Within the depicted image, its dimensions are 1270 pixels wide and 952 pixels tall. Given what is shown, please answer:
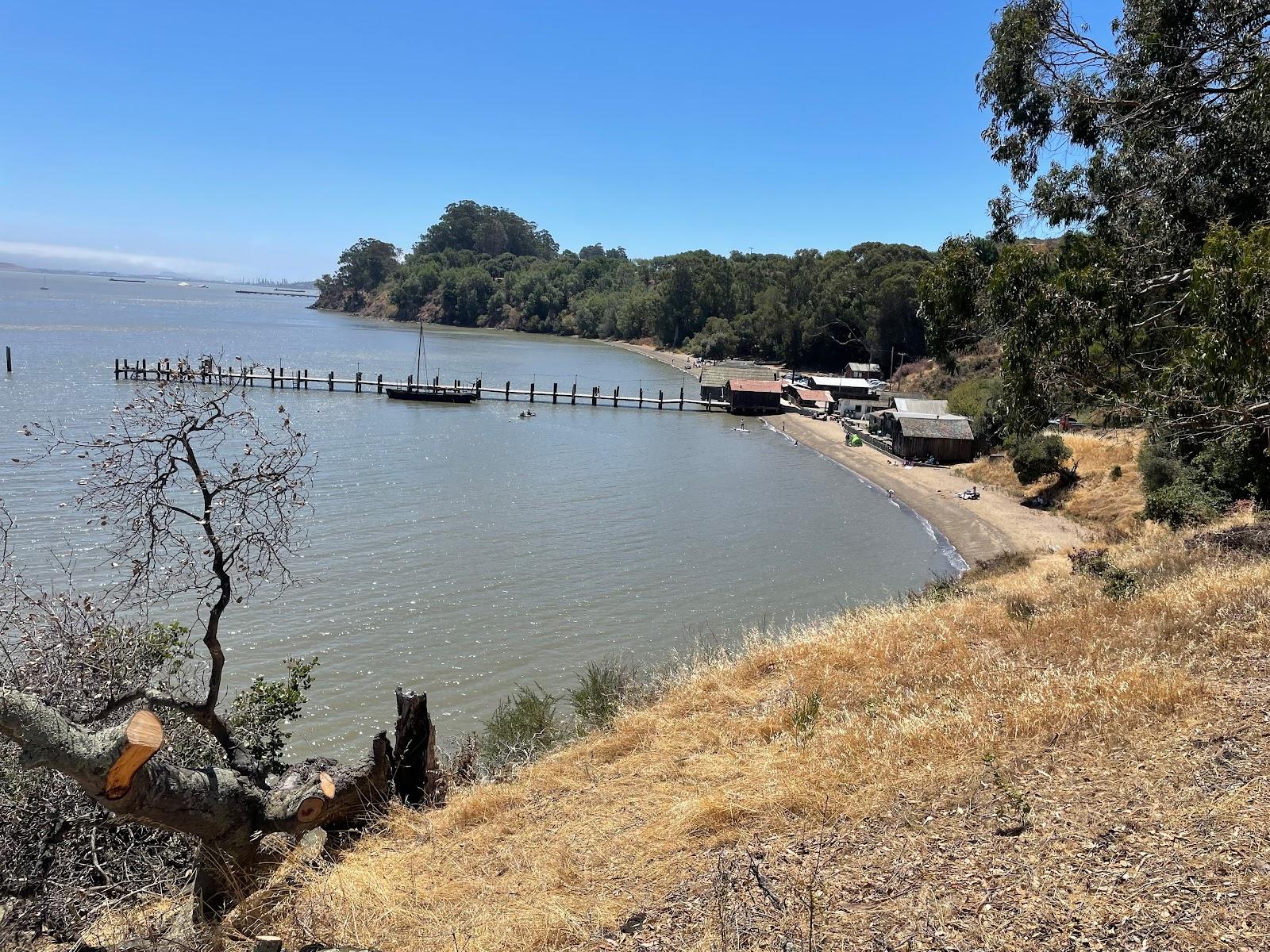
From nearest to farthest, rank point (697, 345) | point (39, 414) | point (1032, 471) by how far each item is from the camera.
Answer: point (1032, 471) < point (39, 414) < point (697, 345)

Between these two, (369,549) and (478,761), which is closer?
(478,761)

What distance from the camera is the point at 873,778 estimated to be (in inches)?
243

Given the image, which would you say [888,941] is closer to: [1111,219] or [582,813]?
[582,813]

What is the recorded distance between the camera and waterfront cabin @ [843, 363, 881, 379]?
80.6m

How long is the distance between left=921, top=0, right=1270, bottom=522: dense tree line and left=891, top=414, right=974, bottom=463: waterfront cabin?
3277cm

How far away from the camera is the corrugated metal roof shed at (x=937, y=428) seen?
153 feet

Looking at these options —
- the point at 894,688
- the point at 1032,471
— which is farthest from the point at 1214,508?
the point at 894,688

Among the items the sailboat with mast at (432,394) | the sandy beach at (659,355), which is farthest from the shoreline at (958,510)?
the sandy beach at (659,355)

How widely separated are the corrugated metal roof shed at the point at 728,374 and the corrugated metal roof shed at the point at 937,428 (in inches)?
1099

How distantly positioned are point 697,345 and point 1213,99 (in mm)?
101636

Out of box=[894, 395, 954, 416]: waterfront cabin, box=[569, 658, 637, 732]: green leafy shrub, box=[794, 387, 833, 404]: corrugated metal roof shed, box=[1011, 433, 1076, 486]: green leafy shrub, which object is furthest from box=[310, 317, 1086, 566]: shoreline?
box=[569, 658, 637, 732]: green leafy shrub

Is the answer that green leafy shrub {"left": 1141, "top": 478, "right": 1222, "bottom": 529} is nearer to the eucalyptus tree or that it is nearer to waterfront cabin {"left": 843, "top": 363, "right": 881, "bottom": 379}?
the eucalyptus tree

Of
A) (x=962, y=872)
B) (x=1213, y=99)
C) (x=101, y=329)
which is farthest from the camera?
(x=101, y=329)

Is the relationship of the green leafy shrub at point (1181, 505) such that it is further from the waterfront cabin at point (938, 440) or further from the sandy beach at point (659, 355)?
the sandy beach at point (659, 355)
